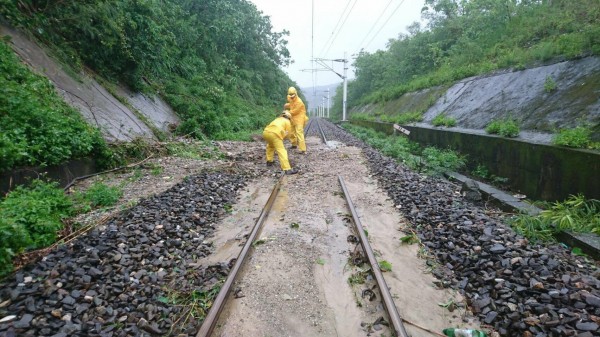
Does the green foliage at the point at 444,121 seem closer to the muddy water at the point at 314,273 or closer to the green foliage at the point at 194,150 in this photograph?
the muddy water at the point at 314,273

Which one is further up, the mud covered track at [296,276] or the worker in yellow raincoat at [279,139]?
the worker in yellow raincoat at [279,139]

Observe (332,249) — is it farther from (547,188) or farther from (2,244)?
(547,188)

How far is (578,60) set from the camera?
719cm

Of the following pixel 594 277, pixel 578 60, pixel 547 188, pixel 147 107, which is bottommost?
pixel 594 277

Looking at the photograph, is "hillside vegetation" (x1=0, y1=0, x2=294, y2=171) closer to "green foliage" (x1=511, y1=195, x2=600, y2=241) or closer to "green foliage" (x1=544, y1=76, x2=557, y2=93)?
"green foliage" (x1=511, y1=195, x2=600, y2=241)

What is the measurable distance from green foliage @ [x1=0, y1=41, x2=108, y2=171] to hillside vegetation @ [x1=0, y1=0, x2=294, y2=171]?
16mm

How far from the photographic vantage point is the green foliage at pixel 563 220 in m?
4.05

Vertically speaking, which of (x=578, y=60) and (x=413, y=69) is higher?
(x=413, y=69)

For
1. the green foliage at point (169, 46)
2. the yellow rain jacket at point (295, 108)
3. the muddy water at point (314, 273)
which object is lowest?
the muddy water at point (314, 273)

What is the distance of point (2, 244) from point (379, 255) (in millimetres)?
3944

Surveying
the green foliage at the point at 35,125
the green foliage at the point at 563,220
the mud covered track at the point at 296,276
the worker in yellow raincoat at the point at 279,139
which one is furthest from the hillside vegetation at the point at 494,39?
the green foliage at the point at 35,125

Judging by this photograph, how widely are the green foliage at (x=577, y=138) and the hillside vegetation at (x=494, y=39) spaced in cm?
304

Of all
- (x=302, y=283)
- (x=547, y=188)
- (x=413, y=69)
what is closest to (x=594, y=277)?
(x=547, y=188)

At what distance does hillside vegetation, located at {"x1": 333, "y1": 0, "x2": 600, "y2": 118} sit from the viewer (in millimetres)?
8609
